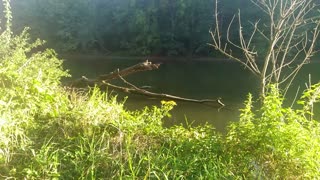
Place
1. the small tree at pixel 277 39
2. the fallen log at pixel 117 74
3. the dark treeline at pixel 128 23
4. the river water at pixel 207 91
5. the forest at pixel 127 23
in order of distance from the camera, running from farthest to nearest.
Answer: the forest at pixel 127 23
the dark treeline at pixel 128 23
the river water at pixel 207 91
the fallen log at pixel 117 74
the small tree at pixel 277 39

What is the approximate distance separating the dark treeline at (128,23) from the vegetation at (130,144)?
A: 1034 inches

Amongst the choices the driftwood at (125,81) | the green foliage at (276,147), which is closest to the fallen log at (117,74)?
the driftwood at (125,81)

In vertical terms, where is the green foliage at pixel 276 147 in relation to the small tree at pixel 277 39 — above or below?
below

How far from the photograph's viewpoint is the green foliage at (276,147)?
11.2 feet

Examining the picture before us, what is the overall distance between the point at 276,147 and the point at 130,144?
1.30m

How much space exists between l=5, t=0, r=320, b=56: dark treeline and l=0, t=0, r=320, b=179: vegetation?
86.1ft

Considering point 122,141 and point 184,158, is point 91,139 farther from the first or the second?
point 184,158

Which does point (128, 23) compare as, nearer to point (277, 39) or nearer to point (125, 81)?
point (125, 81)

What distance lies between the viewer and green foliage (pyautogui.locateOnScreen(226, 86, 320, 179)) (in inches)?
135

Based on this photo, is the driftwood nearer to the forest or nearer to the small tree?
the small tree

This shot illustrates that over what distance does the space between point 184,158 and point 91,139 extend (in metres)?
0.91

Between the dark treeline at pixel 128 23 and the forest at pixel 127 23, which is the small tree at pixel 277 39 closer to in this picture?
the forest at pixel 127 23

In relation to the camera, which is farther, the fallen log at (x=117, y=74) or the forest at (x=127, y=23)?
the forest at (x=127, y=23)

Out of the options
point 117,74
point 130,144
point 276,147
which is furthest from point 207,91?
point 276,147
